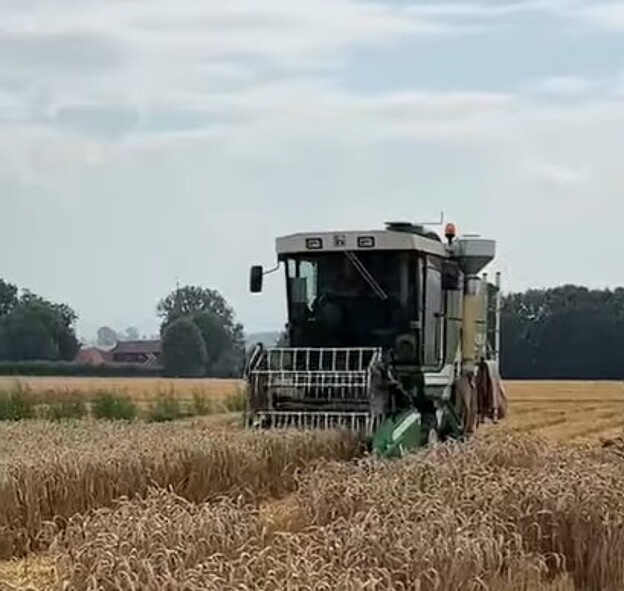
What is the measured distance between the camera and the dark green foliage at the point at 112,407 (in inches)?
Result: 998

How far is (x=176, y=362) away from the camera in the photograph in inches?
2371

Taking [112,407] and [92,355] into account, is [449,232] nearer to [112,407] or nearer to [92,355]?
[112,407]

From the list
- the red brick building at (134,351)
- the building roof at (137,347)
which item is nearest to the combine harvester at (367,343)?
the red brick building at (134,351)

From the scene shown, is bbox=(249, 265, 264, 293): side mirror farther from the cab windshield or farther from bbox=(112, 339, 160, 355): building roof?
bbox=(112, 339, 160, 355): building roof

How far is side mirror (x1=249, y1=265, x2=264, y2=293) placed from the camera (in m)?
14.6

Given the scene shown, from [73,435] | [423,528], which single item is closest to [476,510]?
[423,528]

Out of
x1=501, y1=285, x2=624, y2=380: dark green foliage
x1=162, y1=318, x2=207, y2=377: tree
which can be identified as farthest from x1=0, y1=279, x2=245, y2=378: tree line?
x1=501, y1=285, x2=624, y2=380: dark green foliage

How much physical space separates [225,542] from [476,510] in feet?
5.75

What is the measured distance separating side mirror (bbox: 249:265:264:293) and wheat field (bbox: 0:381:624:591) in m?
2.17

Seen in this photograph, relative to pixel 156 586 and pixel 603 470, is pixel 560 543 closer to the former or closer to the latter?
pixel 603 470

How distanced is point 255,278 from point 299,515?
624 cm

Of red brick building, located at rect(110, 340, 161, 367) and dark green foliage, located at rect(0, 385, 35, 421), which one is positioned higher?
red brick building, located at rect(110, 340, 161, 367)

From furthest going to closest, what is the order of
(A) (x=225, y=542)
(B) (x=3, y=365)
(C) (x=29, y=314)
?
(C) (x=29, y=314) → (B) (x=3, y=365) → (A) (x=225, y=542)

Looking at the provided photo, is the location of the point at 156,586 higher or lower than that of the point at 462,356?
lower
